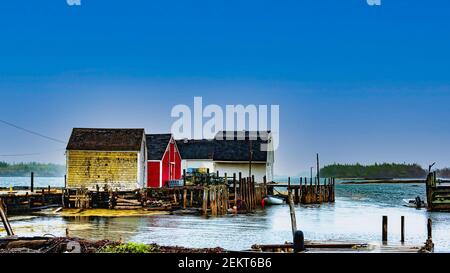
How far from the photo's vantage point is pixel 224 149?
221 feet

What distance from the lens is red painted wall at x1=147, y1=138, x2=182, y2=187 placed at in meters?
52.2

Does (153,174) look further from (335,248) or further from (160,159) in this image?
(335,248)

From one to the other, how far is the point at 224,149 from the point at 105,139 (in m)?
20.6

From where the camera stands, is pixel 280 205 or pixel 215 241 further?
pixel 280 205

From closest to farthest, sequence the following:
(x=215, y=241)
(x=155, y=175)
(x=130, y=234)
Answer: (x=215, y=241), (x=130, y=234), (x=155, y=175)

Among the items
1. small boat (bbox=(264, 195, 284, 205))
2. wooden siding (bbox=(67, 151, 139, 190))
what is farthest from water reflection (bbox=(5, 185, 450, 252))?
small boat (bbox=(264, 195, 284, 205))

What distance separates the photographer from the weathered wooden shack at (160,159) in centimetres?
5231

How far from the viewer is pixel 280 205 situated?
6259 cm

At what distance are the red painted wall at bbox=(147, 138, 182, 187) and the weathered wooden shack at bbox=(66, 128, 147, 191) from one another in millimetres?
2995

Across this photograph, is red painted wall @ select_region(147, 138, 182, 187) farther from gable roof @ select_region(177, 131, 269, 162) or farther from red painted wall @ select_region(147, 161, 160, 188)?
gable roof @ select_region(177, 131, 269, 162)

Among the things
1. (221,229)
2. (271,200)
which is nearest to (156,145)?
(271,200)
